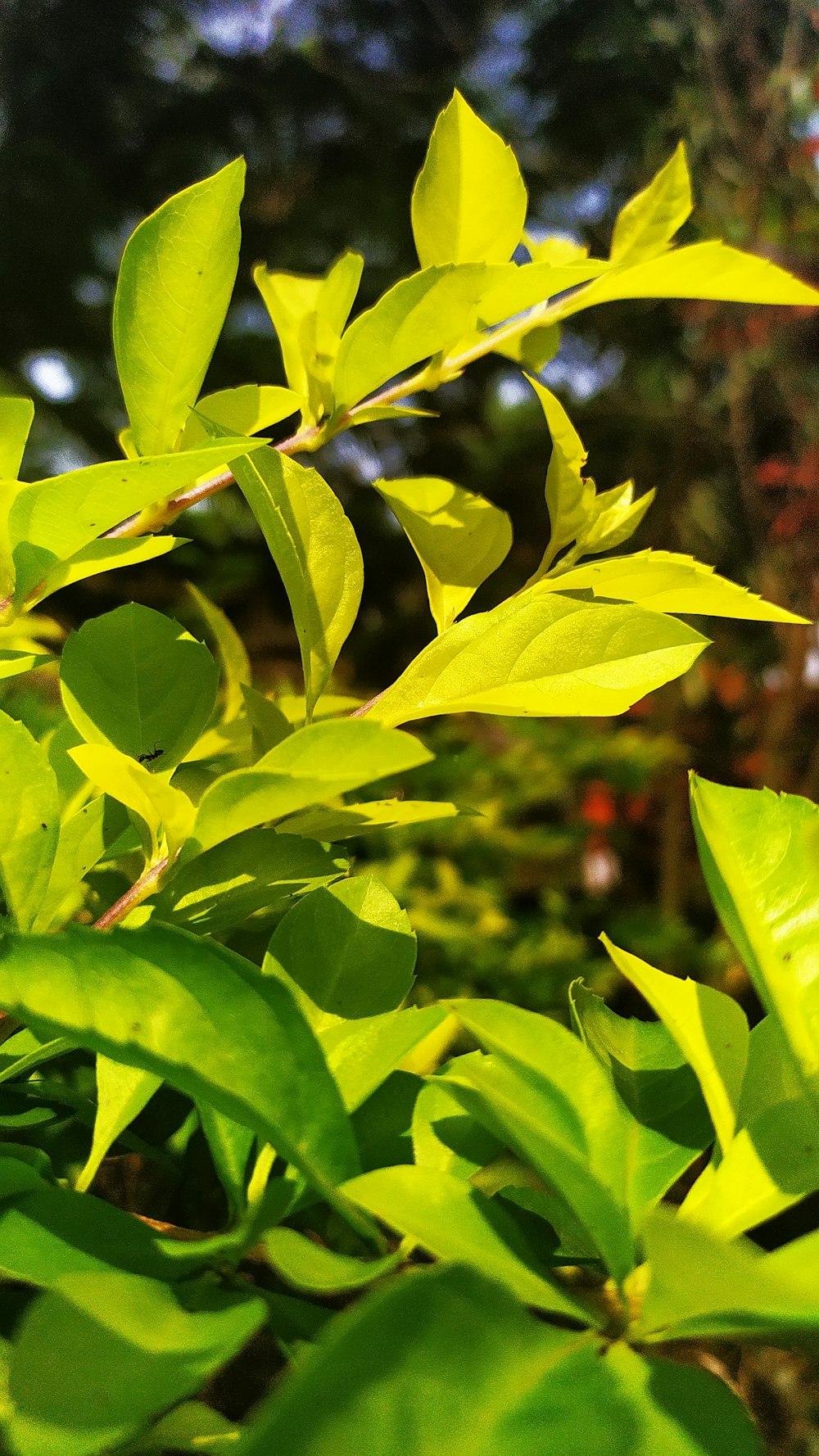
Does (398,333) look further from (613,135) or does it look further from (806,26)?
(613,135)

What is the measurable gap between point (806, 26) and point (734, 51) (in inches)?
8.5

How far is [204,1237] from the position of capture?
187mm

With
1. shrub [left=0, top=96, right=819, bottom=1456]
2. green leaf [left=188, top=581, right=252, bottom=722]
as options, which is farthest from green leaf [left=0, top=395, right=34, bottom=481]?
green leaf [left=188, top=581, right=252, bottom=722]

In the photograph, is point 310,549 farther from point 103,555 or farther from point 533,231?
point 533,231

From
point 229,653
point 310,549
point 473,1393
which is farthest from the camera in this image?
point 229,653

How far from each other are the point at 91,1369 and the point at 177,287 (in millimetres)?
213

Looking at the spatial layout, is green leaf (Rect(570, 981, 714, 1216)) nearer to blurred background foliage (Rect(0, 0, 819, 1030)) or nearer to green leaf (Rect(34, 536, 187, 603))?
green leaf (Rect(34, 536, 187, 603))

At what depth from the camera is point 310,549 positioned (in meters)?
0.21

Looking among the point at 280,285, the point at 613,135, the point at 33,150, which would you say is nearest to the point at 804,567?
the point at 613,135

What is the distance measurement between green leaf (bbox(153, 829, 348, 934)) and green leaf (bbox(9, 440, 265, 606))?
0.25 ft

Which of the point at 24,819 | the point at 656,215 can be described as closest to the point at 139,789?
the point at 24,819

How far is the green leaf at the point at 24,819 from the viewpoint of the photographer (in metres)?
0.19

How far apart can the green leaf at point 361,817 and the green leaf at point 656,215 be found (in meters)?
0.21

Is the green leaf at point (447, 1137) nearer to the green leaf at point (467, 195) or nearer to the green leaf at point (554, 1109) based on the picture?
the green leaf at point (554, 1109)
